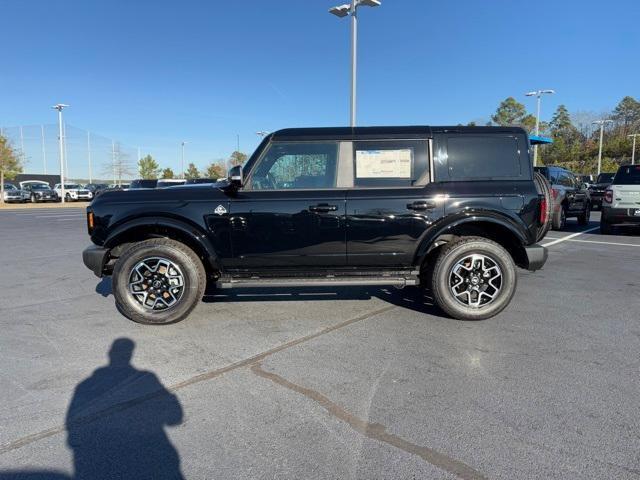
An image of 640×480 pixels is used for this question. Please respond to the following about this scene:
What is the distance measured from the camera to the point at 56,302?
17.7 ft

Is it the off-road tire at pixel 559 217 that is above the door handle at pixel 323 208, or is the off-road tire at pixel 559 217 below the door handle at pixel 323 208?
below

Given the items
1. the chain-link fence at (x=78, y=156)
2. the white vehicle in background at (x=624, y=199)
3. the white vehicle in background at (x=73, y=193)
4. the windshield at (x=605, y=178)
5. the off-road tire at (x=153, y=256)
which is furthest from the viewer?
the chain-link fence at (x=78, y=156)

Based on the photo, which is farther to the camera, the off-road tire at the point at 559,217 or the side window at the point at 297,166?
the off-road tire at the point at 559,217

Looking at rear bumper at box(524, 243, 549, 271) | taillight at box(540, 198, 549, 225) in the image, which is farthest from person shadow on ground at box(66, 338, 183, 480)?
taillight at box(540, 198, 549, 225)

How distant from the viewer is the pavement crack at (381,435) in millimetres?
2254

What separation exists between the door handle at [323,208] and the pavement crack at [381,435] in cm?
179

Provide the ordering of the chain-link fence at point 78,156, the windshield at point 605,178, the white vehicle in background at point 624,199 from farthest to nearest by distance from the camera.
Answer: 1. the chain-link fence at point 78,156
2. the windshield at point 605,178
3. the white vehicle in background at point 624,199

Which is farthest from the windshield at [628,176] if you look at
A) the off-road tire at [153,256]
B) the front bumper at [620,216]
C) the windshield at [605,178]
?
the off-road tire at [153,256]

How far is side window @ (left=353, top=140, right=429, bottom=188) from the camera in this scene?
183 inches

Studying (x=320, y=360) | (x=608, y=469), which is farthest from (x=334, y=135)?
(x=608, y=469)

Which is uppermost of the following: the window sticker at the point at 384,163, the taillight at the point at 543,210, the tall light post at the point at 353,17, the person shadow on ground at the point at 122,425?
the tall light post at the point at 353,17

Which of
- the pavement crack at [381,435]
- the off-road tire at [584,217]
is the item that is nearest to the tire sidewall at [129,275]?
the pavement crack at [381,435]

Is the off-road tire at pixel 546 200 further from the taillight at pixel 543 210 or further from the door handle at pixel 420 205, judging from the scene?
the door handle at pixel 420 205

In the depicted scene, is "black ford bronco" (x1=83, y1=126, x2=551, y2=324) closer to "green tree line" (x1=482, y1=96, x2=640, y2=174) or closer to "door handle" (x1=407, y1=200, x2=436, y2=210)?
"door handle" (x1=407, y1=200, x2=436, y2=210)
